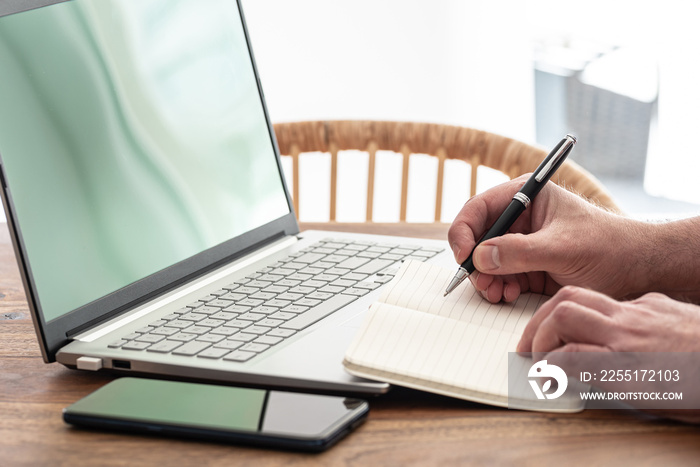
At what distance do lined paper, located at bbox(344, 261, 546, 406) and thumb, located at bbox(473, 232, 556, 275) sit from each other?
0.04m

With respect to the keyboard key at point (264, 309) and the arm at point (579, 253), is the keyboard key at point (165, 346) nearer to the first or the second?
the keyboard key at point (264, 309)

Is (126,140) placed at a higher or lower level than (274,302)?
higher

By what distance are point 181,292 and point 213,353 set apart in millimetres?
174

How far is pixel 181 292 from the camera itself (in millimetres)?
732

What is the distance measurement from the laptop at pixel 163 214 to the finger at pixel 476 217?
96 mm

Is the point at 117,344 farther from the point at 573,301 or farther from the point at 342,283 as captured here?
the point at 573,301

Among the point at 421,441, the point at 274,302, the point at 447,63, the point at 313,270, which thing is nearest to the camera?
the point at 421,441

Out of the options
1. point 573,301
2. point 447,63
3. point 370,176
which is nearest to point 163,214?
point 573,301

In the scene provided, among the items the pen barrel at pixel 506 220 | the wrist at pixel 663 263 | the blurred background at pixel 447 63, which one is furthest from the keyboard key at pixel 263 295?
the blurred background at pixel 447 63

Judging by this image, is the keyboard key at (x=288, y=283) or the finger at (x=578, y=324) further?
the keyboard key at (x=288, y=283)

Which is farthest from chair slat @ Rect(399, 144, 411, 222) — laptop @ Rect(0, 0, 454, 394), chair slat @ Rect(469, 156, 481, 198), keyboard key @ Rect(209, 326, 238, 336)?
keyboard key @ Rect(209, 326, 238, 336)

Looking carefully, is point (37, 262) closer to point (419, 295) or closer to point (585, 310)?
point (419, 295)

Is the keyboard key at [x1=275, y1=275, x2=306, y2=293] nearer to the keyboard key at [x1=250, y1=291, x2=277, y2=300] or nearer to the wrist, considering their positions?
the keyboard key at [x1=250, y1=291, x2=277, y2=300]

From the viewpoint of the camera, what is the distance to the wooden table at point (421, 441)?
0.46m
